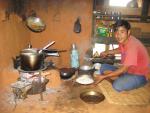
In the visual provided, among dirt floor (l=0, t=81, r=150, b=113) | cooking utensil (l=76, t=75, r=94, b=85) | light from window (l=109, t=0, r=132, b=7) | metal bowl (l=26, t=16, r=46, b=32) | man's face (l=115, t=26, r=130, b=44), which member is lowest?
dirt floor (l=0, t=81, r=150, b=113)

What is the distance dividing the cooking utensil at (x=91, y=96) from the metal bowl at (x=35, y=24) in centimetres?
166

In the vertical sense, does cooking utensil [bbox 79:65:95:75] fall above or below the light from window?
below

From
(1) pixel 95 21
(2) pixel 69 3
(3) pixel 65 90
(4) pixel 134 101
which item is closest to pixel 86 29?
(1) pixel 95 21

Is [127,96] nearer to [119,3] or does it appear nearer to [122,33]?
[122,33]

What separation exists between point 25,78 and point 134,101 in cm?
172

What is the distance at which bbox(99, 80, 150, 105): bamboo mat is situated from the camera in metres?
3.60

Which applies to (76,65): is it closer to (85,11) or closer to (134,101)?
(85,11)

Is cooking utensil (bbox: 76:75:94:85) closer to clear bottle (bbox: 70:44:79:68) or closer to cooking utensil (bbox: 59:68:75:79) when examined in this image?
cooking utensil (bbox: 59:68:75:79)

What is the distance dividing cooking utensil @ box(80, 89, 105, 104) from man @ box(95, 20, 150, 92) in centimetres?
20

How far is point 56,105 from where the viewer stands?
3480mm

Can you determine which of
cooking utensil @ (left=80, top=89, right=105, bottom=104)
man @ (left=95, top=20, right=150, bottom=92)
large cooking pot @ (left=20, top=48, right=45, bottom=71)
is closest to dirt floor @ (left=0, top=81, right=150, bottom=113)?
cooking utensil @ (left=80, top=89, right=105, bottom=104)

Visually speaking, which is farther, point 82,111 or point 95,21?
point 95,21

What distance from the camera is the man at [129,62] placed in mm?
3680

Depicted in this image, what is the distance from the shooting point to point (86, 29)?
488 centimetres
